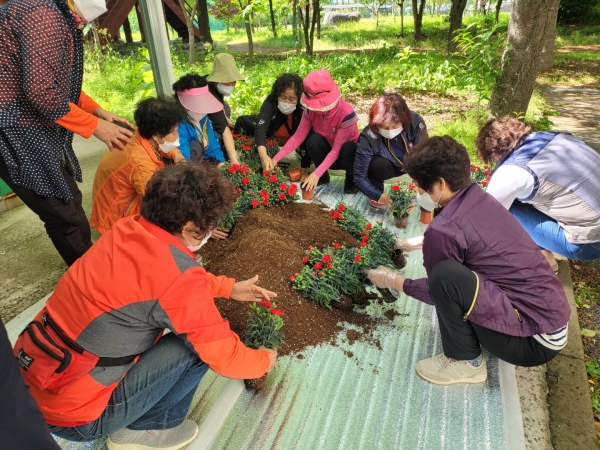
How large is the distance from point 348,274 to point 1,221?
9.86 feet

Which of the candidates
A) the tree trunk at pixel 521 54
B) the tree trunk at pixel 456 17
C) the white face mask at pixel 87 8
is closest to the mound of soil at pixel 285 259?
the white face mask at pixel 87 8

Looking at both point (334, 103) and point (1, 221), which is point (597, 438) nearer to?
point (334, 103)

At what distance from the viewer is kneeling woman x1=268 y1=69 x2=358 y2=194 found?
3400 mm

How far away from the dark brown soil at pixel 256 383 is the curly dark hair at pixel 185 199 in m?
0.78

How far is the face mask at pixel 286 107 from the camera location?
152 inches

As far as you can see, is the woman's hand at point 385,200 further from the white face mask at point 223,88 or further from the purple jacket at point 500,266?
the white face mask at point 223,88

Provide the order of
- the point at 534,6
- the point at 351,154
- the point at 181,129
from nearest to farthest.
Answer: the point at 181,129, the point at 351,154, the point at 534,6

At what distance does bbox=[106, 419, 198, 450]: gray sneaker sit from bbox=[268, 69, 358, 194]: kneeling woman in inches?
86.0

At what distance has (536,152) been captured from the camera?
2.31 meters

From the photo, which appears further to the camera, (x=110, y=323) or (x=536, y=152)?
(x=536, y=152)

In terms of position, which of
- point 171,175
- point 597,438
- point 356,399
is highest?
point 171,175

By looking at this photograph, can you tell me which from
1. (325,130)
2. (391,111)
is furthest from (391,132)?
(325,130)

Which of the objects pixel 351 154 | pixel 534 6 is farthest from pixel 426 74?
pixel 351 154

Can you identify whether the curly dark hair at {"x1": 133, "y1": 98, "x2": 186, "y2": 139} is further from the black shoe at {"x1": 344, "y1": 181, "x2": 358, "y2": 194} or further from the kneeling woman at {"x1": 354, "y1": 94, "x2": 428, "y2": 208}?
the black shoe at {"x1": 344, "y1": 181, "x2": 358, "y2": 194}
